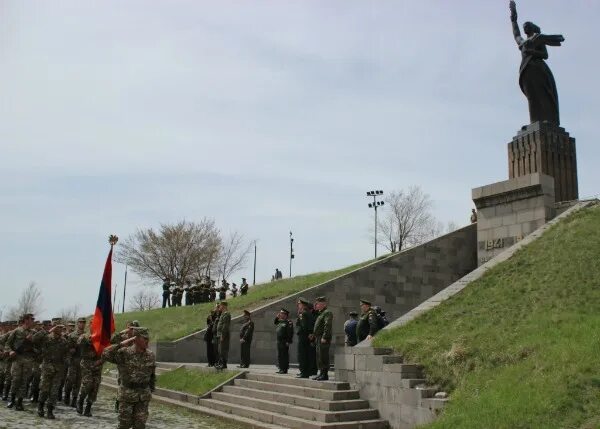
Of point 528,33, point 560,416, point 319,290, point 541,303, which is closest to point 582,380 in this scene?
point 560,416

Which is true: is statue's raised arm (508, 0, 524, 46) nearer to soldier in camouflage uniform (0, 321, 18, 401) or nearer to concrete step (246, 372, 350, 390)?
concrete step (246, 372, 350, 390)

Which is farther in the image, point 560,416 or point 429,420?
point 429,420

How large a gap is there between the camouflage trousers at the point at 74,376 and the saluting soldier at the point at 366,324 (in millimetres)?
5607

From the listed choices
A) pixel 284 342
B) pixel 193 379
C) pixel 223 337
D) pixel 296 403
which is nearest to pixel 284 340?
pixel 284 342

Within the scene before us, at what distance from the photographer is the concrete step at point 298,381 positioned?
36.7 ft

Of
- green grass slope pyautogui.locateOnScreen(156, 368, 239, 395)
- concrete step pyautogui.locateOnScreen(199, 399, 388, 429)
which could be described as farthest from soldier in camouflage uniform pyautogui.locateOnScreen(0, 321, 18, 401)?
concrete step pyautogui.locateOnScreen(199, 399, 388, 429)

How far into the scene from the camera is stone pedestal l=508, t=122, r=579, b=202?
63.2 feet

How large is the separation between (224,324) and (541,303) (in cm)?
742

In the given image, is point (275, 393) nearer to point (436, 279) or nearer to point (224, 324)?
point (224, 324)

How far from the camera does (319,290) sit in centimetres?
2022

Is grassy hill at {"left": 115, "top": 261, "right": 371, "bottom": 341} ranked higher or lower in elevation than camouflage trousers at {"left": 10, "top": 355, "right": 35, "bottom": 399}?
higher

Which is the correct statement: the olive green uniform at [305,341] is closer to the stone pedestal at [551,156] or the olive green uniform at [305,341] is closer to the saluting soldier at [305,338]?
the saluting soldier at [305,338]

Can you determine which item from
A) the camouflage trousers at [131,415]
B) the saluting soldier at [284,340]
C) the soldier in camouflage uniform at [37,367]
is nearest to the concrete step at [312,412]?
the saluting soldier at [284,340]

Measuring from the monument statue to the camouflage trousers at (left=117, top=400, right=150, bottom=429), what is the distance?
16398 mm
